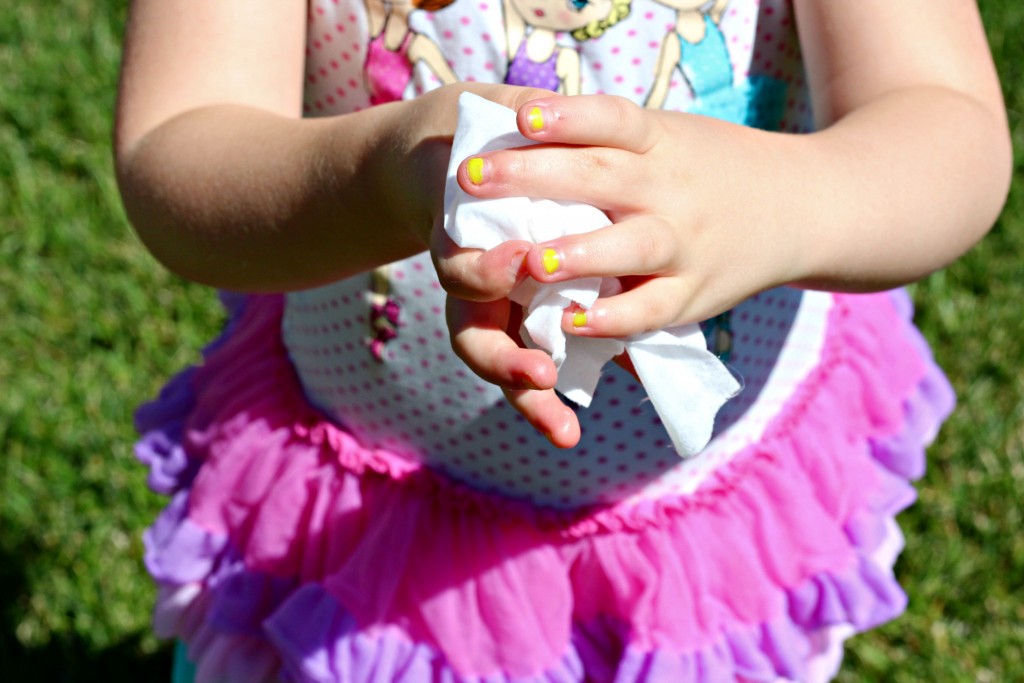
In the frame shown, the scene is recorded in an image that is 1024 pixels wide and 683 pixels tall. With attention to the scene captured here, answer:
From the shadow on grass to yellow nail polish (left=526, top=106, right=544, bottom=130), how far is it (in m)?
1.31

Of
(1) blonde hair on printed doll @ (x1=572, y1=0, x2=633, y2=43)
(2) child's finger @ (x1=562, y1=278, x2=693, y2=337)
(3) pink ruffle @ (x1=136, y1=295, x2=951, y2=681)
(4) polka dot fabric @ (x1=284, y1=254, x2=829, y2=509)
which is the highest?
(1) blonde hair on printed doll @ (x1=572, y1=0, x2=633, y2=43)

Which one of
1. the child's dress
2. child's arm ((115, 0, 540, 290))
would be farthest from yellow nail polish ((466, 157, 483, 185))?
the child's dress

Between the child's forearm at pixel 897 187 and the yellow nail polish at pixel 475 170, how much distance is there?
0.80 ft

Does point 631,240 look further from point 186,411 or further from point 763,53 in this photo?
point 186,411

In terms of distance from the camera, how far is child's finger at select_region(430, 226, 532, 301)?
606mm

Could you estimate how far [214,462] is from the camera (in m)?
1.14

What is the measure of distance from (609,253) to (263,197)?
315mm

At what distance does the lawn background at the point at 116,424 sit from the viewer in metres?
1.67

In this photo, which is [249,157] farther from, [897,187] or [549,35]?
[897,187]

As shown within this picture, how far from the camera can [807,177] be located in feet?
2.50

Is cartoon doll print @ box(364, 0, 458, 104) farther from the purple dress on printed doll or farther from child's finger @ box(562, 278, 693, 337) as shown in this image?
child's finger @ box(562, 278, 693, 337)

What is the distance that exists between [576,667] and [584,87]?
1.70 feet

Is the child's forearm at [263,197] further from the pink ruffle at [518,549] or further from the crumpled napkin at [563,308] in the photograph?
the pink ruffle at [518,549]

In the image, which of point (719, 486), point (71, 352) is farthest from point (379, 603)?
point (71, 352)
